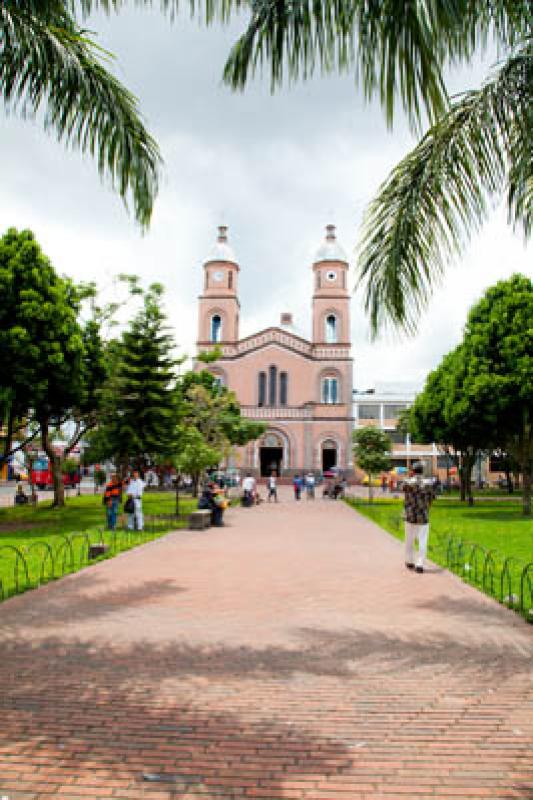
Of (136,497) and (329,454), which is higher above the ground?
(329,454)

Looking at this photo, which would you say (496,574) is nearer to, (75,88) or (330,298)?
(75,88)

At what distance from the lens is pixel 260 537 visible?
14625 millimetres

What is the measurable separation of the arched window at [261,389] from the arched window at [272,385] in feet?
1.51

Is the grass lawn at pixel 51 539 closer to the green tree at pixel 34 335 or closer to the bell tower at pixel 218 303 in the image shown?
the green tree at pixel 34 335

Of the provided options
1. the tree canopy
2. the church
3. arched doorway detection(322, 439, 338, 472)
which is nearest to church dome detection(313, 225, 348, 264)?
the church

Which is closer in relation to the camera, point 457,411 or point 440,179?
point 440,179

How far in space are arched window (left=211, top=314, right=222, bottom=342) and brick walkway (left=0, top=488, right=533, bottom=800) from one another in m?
46.4

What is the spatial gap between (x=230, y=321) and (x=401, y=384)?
31.2 m

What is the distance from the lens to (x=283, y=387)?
5328cm

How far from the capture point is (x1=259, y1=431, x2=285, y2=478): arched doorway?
169ft

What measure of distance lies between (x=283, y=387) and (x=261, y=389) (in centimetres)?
196

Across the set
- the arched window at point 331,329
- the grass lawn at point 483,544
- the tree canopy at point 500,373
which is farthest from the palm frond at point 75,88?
the arched window at point 331,329

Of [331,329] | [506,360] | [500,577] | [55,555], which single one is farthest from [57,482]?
[331,329]

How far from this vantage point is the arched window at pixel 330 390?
2072 inches
